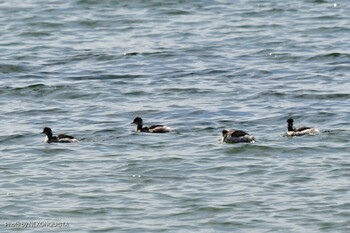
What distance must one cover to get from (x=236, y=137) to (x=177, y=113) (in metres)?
3.29

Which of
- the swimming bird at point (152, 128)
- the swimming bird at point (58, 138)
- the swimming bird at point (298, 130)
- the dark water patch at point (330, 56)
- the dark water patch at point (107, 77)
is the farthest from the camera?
the dark water patch at point (330, 56)

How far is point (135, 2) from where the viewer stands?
138ft

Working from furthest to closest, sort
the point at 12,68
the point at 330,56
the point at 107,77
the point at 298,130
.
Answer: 1. the point at 12,68
2. the point at 330,56
3. the point at 107,77
4. the point at 298,130

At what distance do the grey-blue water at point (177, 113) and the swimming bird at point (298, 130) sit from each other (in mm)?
124

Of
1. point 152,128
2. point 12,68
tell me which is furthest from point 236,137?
point 12,68

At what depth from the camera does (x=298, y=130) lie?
23.1 meters

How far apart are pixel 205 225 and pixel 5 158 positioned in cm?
538

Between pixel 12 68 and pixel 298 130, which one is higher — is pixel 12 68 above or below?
above

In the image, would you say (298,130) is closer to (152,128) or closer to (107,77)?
(152,128)

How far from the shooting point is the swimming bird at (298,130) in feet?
75.6

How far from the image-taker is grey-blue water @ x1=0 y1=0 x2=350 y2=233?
18922 millimetres

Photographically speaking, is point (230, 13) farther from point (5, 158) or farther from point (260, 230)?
point (260, 230)

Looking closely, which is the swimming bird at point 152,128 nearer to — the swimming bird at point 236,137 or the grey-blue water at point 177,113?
the grey-blue water at point 177,113

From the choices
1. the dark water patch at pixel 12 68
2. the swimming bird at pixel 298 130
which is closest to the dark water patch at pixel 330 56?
the dark water patch at pixel 12 68
